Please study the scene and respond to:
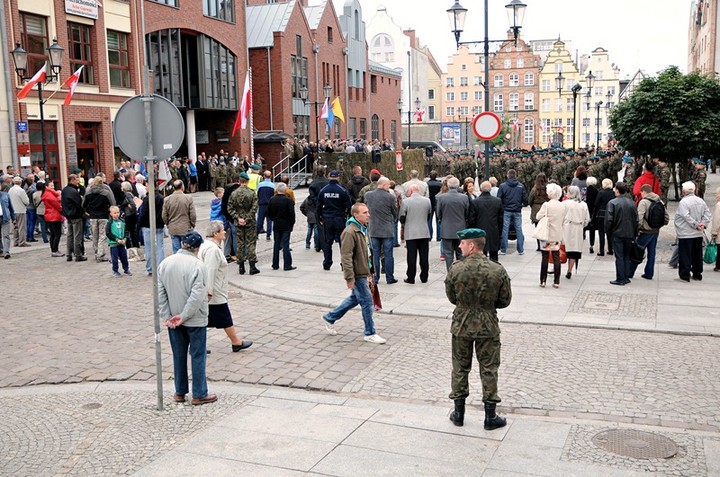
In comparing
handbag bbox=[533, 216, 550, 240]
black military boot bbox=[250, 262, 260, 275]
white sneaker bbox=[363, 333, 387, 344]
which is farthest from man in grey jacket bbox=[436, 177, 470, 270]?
white sneaker bbox=[363, 333, 387, 344]

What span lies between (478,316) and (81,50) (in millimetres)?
27451

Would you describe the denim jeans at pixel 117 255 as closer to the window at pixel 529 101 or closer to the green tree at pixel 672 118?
the green tree at pixel 672 118

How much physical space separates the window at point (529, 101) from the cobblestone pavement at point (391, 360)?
92701 mm

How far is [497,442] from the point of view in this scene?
6.06m

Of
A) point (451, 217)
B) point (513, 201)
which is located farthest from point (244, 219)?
point (513, 201)

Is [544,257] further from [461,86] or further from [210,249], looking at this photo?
[461,86]

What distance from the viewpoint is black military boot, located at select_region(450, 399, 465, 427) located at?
21.0 ft

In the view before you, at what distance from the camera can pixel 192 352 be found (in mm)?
7039

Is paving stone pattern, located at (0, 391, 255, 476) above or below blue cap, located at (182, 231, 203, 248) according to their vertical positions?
below

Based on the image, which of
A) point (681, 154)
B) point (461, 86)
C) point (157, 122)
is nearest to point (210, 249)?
point (157, 122)

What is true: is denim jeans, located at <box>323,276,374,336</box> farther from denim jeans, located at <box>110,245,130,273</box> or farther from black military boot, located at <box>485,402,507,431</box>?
denim jeans, located at <box>110,245,130,273</box>

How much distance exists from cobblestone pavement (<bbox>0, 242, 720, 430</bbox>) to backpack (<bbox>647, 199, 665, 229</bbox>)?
3826 millimetres

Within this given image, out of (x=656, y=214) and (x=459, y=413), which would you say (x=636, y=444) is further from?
(x=656, y=214)

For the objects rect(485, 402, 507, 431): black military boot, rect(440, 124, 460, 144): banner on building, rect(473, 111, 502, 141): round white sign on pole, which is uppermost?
rect(440, 124, 460, 144): banner on building
